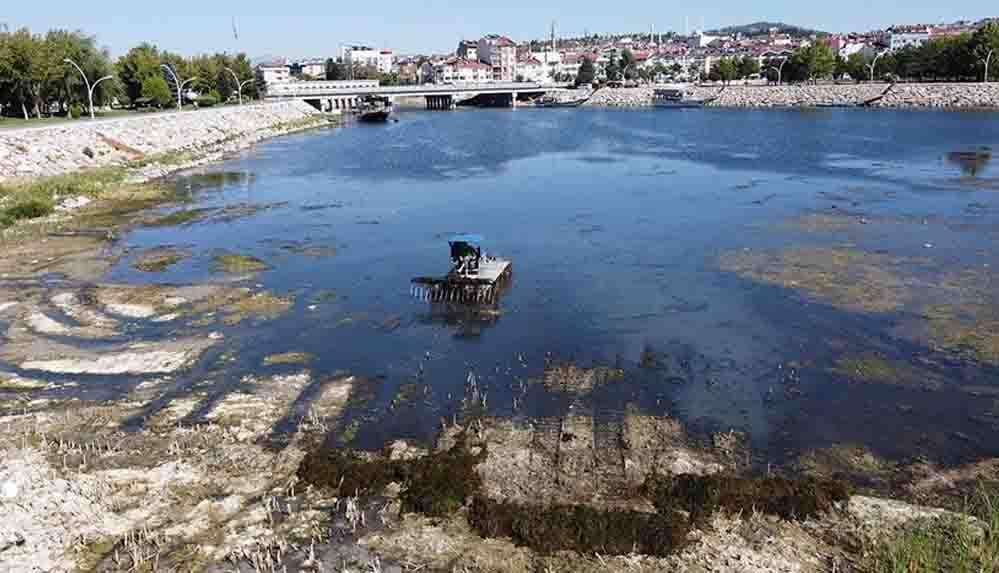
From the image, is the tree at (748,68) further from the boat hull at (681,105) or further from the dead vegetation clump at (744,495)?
the dead vegetation clump at (744,495)

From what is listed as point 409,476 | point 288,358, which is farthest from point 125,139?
point 409,476

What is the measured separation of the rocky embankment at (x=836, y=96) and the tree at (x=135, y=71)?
8175cm

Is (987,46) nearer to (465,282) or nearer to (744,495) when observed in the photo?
(465,282)

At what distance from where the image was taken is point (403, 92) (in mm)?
129625

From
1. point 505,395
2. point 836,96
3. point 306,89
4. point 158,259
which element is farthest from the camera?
point 306,89

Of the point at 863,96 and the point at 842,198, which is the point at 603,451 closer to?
the point at 842,198

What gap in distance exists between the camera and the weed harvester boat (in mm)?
22016

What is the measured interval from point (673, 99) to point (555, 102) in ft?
76.0

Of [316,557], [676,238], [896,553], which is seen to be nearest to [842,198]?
[676,238]

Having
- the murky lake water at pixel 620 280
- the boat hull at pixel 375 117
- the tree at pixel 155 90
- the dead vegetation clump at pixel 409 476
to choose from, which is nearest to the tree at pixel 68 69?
the tree at pixel 155 90

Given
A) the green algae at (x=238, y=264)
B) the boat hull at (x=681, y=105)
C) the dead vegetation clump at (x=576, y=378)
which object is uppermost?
the boat hull at (x=681, y=105)

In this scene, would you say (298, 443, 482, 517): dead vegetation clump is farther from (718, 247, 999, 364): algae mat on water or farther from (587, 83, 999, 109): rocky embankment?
(587, 83, 999, 109): rocky embankment

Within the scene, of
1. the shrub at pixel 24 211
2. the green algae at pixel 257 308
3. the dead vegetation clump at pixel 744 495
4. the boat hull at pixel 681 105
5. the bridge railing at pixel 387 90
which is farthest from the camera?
the boat hull at pixel 681 105

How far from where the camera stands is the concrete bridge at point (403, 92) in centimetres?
12712
